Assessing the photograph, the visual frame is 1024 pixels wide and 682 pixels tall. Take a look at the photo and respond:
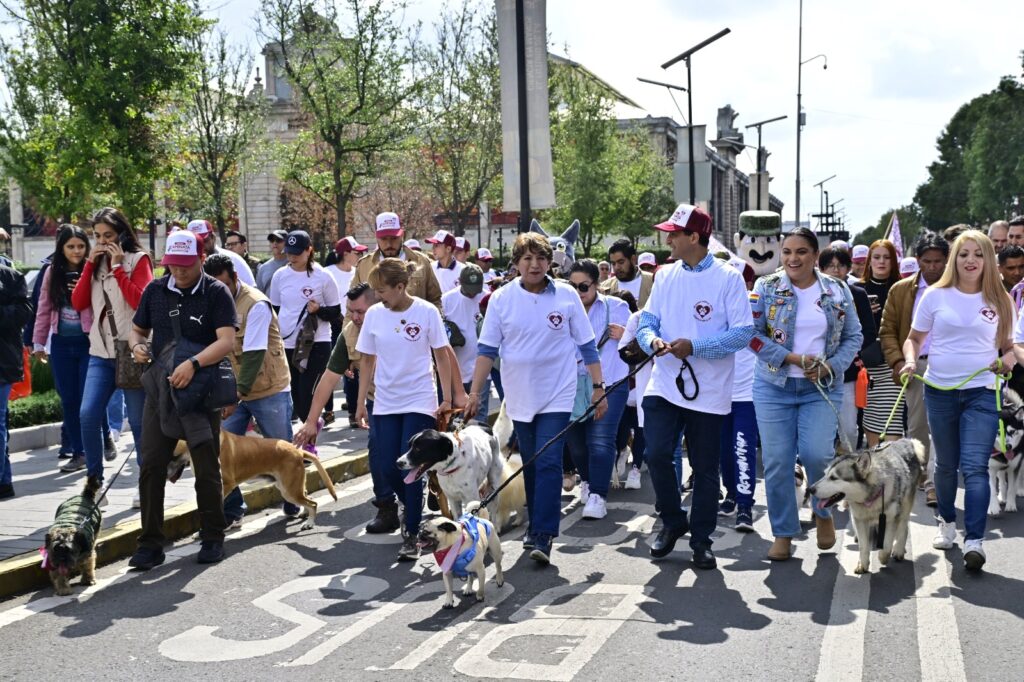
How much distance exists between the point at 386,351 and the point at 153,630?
2.35m

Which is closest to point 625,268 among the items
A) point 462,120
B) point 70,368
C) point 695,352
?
point 695,352

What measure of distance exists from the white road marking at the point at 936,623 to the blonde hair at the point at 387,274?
3.54 metres

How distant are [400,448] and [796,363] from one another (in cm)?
254

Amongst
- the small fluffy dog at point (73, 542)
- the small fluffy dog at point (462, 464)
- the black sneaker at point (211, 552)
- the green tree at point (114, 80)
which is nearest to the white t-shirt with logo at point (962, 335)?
the small fluffy dog at point (462, 464)

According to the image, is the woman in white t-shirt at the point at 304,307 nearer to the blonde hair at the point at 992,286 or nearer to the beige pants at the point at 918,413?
the beige pants at the point at 918,413

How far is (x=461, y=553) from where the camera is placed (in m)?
6.13

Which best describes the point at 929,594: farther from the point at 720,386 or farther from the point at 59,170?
the point at 59,170

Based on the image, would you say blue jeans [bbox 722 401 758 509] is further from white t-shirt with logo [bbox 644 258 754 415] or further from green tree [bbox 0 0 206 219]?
green tree [bbox 0 0 206 219]

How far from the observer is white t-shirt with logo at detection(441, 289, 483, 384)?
10586mm

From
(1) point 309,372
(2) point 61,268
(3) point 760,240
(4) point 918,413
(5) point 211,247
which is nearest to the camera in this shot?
(4) point 918,413

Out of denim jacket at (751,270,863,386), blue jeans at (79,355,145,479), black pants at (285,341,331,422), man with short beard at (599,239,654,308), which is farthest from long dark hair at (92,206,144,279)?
denim jacket at (751,270,863,386)

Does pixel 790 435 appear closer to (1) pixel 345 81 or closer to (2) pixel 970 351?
(2) pixel 970 351

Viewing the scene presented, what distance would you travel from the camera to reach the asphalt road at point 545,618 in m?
5.21

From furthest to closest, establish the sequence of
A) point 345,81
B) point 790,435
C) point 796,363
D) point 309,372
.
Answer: point 345,81 < point 309,372 < point 790,435 < point 796,363
